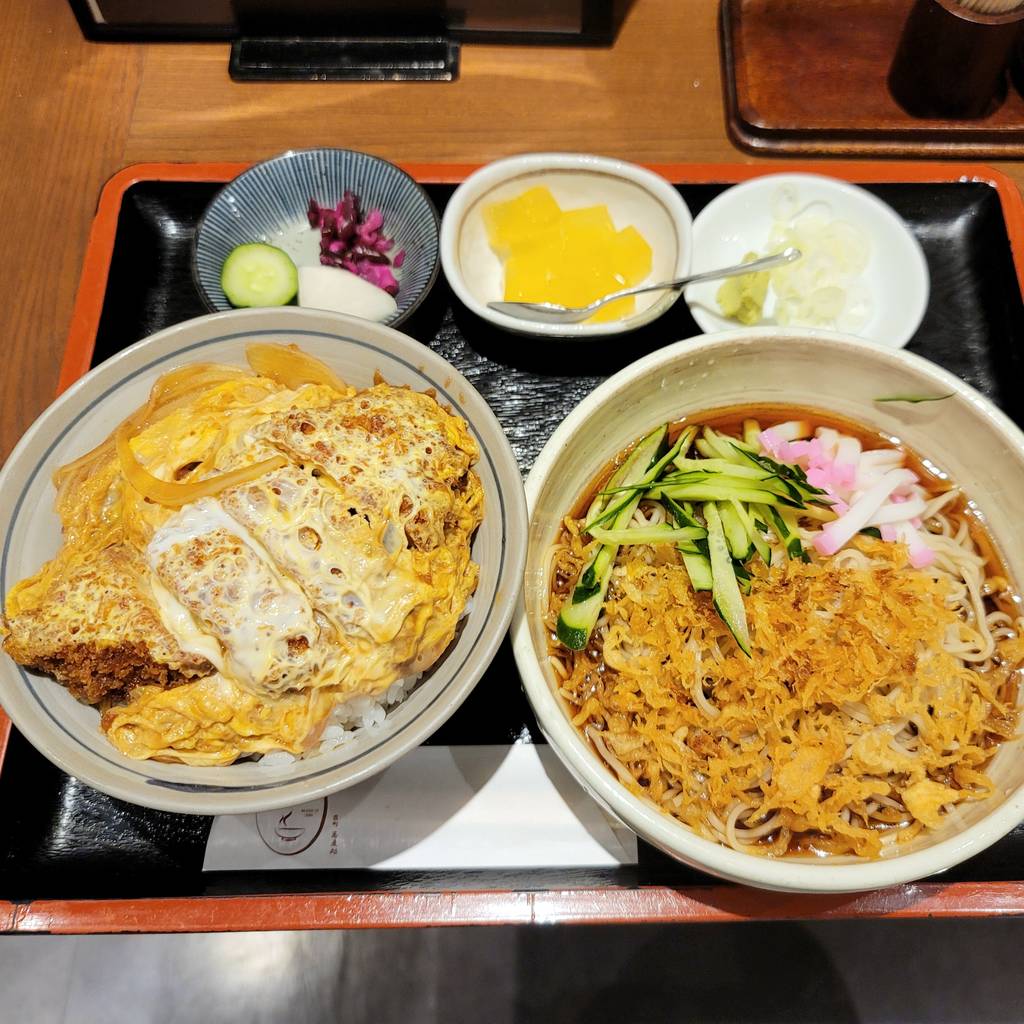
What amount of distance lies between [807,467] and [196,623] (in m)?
1.36

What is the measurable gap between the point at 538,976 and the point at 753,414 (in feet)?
5.74

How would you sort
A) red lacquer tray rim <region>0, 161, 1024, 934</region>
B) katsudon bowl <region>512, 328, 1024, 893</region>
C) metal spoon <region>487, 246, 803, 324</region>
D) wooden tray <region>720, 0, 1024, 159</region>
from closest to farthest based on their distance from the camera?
katsudon bowl <region>512, 328, 1024, 893</region>
red lacquer tray rim <region>0, 161, 1024, 934</region>
metal spoon <region>487, 246, 803, 324</region>
wooden tray <region>720, 0, 1024, 159</region>

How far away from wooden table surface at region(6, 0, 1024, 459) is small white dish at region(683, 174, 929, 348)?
13.2 inches

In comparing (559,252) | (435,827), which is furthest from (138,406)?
Result: (559,252)

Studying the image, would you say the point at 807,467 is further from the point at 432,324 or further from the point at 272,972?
the point at 272,972

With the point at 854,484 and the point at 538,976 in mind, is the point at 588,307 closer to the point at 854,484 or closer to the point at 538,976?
the point at 854,484

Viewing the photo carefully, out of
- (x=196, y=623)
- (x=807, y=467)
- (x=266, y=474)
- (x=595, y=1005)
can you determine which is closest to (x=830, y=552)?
(x=807, y=467)

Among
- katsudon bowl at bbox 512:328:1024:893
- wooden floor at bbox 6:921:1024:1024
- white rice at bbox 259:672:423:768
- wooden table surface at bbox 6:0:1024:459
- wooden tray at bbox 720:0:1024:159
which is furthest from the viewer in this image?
wooden table surface at bbox 6:0:1024:459

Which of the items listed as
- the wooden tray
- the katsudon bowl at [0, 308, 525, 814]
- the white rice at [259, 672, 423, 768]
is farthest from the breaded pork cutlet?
the wooden tray

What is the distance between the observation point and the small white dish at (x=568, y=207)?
2193 millimetres

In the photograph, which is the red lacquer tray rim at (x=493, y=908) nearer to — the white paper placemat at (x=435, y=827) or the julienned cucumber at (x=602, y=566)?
the white paper placemat at (x=435, y=827)

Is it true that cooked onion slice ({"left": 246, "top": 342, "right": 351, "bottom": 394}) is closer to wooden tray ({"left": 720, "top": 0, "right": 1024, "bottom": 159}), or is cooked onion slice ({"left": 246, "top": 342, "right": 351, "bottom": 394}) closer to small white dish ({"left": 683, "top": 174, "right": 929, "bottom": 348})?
small white dish ({"left": 683, "top": 174, "right": 929, "bottom": 348})

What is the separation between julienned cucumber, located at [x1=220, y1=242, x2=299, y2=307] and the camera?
222cm

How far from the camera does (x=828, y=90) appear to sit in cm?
257
